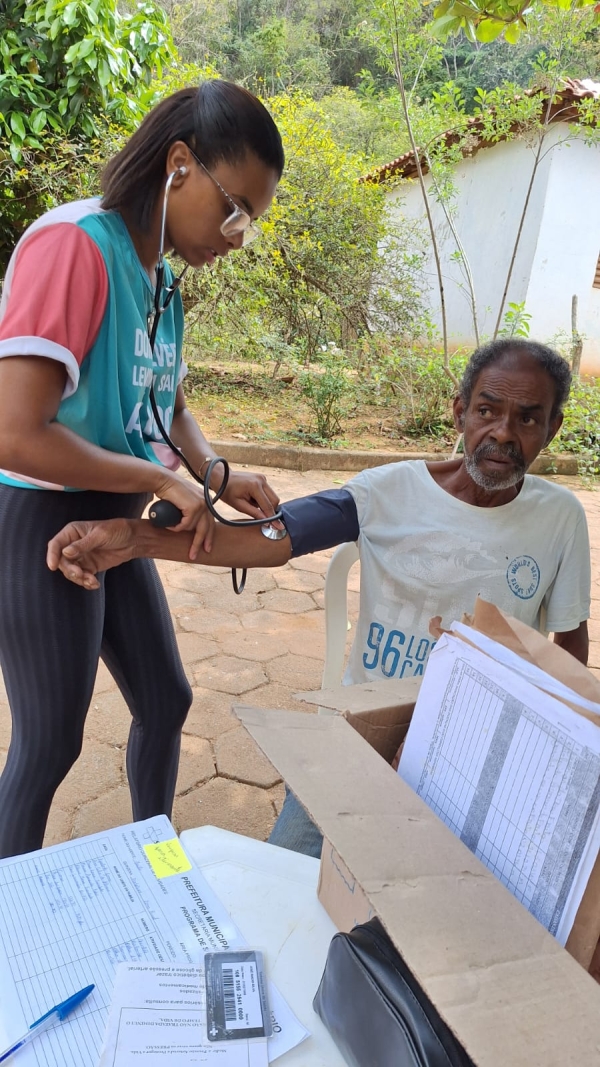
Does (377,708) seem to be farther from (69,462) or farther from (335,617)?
(335,617)

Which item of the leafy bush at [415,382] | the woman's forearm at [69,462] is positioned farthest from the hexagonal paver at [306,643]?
the leafy bush at [415,382]

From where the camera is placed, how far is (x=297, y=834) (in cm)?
113

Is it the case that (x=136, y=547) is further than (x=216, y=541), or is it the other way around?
(x=216, y=541)

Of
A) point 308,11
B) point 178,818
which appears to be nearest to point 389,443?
point 178,818

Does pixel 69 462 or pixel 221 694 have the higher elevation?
pixel 69 462

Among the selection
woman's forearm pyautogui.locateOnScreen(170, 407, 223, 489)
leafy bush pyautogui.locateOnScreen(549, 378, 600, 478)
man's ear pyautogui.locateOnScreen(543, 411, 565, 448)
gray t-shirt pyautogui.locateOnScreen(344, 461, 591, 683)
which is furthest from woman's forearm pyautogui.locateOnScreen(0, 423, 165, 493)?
leafy bush pyautogui.locateOnScreen(549, 378, 600, 478)

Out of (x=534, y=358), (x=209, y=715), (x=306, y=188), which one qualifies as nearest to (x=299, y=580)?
(x=209, y=715)

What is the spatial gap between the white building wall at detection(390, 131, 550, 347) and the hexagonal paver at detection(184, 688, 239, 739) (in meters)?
6.32

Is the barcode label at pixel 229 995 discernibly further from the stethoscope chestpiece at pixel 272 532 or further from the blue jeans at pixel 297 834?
the stethoscope chestpiece at pixel 272 532

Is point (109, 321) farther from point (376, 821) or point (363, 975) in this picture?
point (363, 975)

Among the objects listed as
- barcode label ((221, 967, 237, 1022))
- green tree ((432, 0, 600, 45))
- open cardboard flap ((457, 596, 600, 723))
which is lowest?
barcode label ((221, 967, 237, 1022))

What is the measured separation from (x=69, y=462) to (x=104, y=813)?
1294 millimetres

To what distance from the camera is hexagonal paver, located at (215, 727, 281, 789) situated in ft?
7.31

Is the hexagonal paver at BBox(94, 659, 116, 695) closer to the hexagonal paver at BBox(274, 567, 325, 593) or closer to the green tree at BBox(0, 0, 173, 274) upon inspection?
the hexagonal paver at BBox(274, 567, 325, 593)
